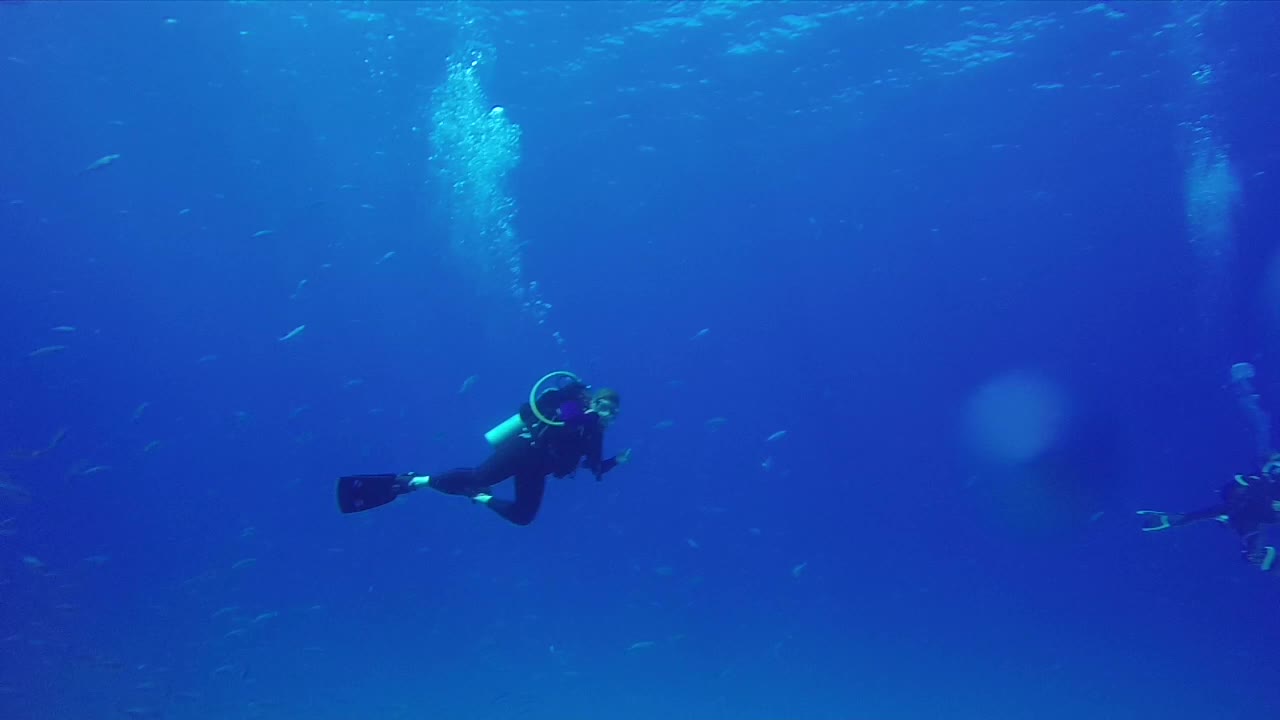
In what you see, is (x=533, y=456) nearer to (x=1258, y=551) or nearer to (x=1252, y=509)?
(x=1258, y=551)

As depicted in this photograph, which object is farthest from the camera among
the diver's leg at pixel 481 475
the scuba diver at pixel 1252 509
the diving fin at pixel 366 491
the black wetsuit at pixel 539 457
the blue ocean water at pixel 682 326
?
the blue ocean water at pixel 682 326

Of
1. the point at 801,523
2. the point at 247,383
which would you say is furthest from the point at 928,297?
the point at 247,383

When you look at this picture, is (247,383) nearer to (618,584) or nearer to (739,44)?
(618,584)

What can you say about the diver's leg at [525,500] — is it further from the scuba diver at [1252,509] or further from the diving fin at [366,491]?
the scuba diver at [1252,509]

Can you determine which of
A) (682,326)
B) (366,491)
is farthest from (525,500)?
(682,326)

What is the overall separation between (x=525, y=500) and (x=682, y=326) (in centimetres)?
2384

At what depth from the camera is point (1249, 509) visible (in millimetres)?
10539

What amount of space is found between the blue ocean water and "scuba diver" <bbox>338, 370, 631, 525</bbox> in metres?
7.07

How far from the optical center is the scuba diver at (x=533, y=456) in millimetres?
6688

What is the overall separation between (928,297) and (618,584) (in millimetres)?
16256

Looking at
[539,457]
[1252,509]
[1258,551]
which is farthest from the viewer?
[1252,509]

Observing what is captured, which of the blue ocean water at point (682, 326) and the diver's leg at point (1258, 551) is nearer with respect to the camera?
the diver's leg at point (1258, 551)

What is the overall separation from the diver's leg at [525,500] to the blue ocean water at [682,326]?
7817 millimetres

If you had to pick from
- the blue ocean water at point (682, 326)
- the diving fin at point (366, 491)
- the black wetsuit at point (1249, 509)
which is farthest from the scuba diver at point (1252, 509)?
the diving fin at point (366, 491)
